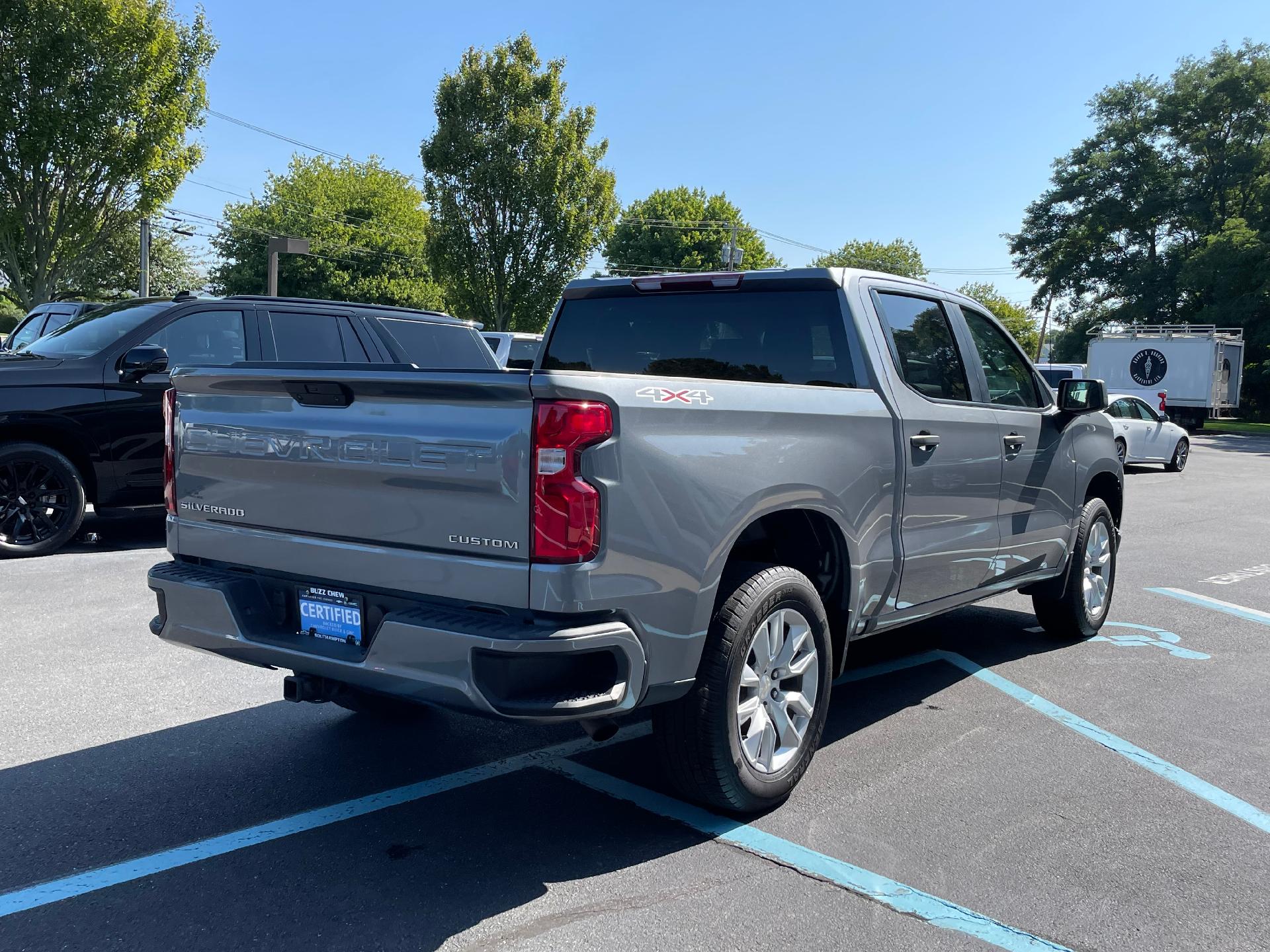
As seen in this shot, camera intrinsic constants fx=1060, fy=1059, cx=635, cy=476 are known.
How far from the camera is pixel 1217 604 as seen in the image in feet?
25.5

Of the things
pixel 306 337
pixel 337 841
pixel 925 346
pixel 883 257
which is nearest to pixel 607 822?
pixel 337 841

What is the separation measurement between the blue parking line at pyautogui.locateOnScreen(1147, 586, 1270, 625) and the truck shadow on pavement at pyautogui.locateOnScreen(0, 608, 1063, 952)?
429 centimetres

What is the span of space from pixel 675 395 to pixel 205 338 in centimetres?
661

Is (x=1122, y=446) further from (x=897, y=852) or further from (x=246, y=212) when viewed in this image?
(x=246, y=212)

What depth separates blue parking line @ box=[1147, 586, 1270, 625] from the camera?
24.2 feet

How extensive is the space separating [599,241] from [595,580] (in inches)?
1154

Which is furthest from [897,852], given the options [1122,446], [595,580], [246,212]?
[246,212]

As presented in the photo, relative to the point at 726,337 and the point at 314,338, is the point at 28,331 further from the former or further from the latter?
the point at 726,337

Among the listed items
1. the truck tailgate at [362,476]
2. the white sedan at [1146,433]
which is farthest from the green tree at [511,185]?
the truck tailgate at [362,476]

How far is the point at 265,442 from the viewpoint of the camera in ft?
11.9

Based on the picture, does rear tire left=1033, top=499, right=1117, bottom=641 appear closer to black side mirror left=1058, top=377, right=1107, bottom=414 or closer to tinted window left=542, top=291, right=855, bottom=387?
black side mirror left=1058, top=377, right=1107, bottom=414

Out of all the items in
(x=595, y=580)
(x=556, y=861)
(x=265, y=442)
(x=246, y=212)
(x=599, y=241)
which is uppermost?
(x=246, y=212)

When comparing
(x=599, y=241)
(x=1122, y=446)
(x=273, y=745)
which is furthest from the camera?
(x=599, y=241)

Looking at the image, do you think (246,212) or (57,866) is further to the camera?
(246,212)
